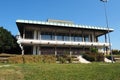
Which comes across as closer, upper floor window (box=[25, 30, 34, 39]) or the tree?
the tree

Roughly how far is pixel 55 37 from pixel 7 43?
41.2ft

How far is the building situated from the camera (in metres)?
46.8

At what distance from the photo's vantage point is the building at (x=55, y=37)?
4675cm

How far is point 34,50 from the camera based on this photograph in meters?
48.3

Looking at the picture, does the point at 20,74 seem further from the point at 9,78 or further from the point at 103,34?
the point at 103,34

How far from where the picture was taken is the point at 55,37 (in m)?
51.6

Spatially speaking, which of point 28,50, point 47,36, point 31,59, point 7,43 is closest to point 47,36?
point 47,36

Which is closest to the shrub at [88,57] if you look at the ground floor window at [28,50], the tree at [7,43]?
the ground floor window at [28,50]

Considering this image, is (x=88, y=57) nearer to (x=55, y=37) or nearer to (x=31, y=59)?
(x=31, y=59)

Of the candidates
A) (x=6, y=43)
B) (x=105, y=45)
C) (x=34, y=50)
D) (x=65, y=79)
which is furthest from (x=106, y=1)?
(x=65, y=79)

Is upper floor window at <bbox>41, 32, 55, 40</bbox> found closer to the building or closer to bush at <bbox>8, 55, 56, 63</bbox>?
the building

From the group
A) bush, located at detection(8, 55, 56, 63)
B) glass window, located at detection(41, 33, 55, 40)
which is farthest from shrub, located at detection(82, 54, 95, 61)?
glass window, located at detection(41, 33, 55, 40)

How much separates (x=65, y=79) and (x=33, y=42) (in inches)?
1262

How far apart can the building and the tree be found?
2.20 m
